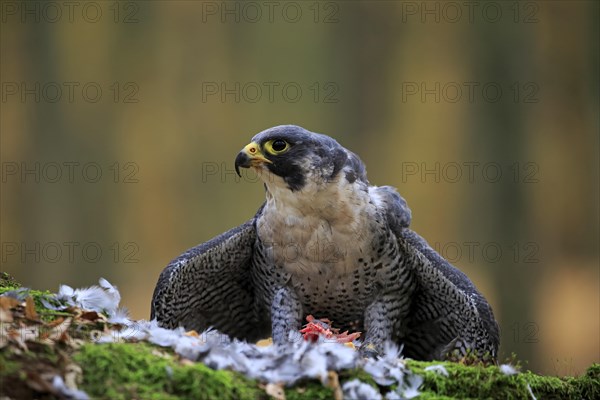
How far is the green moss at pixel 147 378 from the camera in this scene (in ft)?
7.47

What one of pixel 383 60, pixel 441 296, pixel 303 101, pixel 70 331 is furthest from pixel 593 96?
pixel 70 331

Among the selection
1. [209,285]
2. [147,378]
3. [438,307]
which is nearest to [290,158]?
[209,285]

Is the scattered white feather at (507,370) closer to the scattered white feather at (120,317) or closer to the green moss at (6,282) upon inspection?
the scattered white feather at (120,317)

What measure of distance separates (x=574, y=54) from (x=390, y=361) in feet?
21.6

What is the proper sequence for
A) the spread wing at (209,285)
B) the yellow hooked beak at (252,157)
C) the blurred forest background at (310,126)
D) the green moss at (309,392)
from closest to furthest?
the green moss at (309,392) → the yellow hooked beak at (252,157) → the spread wing at (209,285) → the blurred forest background at (310,126)

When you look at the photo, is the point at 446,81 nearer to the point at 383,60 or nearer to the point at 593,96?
the point at 383,60

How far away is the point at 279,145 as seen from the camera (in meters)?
3.93

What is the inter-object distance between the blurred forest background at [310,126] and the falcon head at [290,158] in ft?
15.1

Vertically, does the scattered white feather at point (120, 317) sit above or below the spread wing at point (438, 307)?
above

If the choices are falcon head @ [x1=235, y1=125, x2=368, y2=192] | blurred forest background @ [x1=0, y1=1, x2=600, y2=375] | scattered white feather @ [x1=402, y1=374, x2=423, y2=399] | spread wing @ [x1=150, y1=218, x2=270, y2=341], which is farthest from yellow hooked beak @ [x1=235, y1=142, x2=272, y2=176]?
blurred forest background @ [x1=0, y1=1, x2=600, y2=375]

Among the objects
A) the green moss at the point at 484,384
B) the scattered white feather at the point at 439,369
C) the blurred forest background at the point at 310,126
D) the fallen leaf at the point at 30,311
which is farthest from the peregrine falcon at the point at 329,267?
the blurred forest background at the point at 310,126

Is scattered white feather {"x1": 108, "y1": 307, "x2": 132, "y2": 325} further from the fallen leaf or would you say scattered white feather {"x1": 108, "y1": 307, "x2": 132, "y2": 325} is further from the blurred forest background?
the blurred forest background

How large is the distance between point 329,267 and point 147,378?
6.05 ft

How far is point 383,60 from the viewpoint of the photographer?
29.1ft
